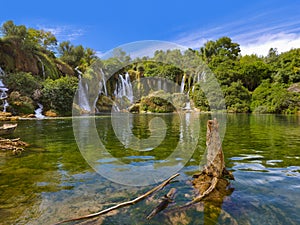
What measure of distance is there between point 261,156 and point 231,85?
44961mm

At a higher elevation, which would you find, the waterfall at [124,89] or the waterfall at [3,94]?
the waterfall at [124,89]

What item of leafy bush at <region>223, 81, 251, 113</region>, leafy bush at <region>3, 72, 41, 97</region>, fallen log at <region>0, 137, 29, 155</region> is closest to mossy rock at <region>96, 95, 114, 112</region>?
leafy bush at <region>3, 72, 41, 97</region>

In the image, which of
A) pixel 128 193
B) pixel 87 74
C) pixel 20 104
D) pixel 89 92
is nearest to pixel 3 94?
pixel 20 104

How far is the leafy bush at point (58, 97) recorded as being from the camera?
1284 inches

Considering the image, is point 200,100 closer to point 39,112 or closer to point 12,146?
point 39,112

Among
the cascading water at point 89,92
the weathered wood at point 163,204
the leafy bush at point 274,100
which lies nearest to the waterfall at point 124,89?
the cascading water at point 89,92

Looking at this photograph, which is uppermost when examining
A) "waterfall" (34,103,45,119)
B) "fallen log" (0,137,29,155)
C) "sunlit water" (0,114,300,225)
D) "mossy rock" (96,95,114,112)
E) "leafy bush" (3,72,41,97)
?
"leafy bush" (3,72,41,97)

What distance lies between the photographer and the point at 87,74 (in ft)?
149

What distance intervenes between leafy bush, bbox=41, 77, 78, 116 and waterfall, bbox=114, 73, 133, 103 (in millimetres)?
13296

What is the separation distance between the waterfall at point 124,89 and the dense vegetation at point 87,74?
1.40 metres

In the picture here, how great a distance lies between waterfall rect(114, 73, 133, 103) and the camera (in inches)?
1861

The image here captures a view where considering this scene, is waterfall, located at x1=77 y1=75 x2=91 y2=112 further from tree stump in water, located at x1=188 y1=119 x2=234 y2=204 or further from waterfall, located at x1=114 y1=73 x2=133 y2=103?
tree stump in water, located at x1=188 y1=119 x2=234 y2=204

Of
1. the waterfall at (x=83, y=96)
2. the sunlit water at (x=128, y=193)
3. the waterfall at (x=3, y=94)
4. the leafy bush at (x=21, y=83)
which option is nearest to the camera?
the sunlit water at (x=128, y=193)

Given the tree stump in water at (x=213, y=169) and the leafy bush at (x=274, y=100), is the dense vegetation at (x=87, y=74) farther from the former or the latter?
the tree stump in water at (x=213, y=169)
